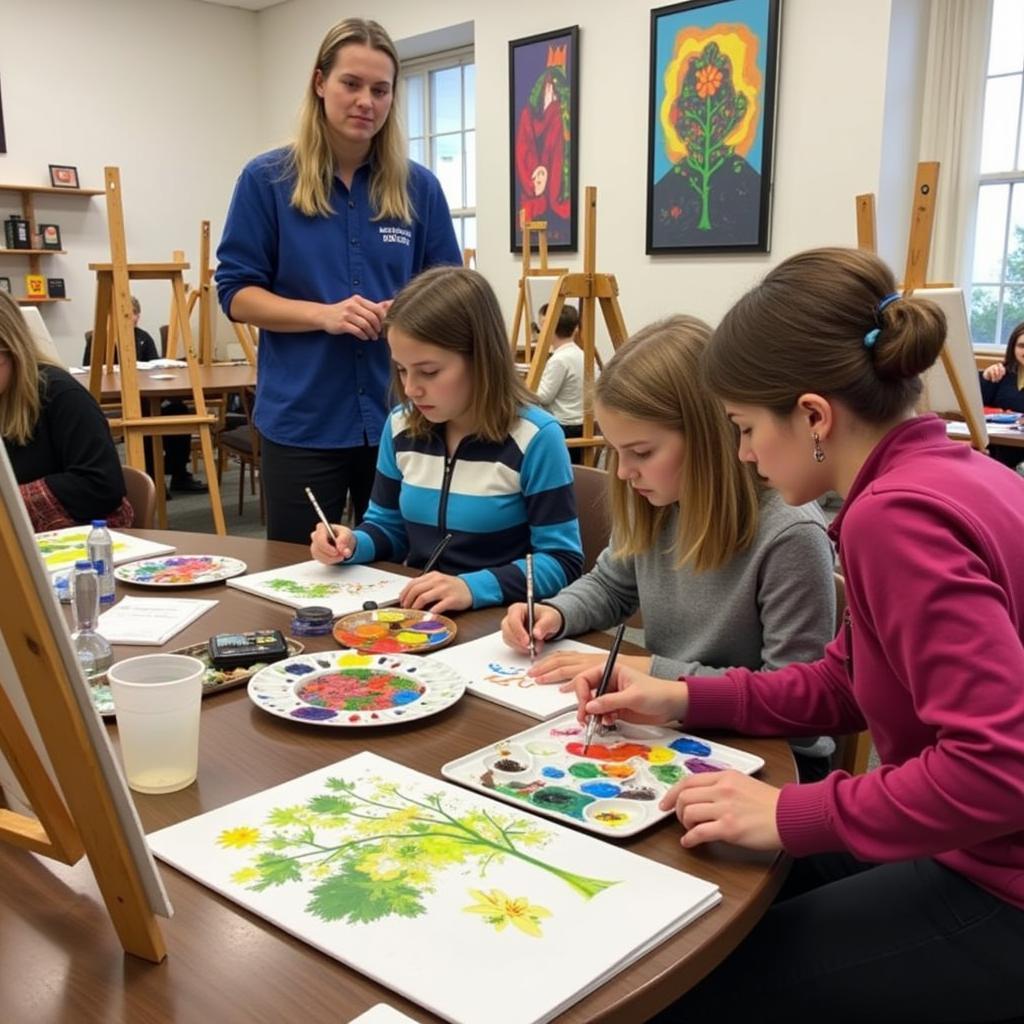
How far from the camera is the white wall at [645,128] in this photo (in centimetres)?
467

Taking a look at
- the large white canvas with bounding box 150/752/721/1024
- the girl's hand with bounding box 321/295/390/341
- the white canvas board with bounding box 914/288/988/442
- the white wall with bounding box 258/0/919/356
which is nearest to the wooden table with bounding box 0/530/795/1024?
the large white canvas with bounding box 150/752/721/1024

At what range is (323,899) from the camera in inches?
27.6

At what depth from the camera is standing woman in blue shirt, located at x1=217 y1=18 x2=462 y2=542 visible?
1960 mm

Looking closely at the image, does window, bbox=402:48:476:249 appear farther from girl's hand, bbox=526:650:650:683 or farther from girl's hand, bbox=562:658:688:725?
girl's hand, bbox=562:658:688:725

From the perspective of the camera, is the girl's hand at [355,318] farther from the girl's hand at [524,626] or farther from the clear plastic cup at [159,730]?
the clear plastic cup at [159,730]

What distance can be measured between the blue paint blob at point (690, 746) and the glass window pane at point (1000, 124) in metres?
4.83

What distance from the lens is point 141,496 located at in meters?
2.22

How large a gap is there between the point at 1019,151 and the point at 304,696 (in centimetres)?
498

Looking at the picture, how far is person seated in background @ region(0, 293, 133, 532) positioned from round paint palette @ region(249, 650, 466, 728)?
Result: 118 cm

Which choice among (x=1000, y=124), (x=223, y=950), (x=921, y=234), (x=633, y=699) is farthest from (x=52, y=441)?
(x=1000, y=124)

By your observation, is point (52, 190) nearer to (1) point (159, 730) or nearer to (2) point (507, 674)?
(2) point (507, 674)

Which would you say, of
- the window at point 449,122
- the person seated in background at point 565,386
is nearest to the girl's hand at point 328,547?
the person seated in background at point 565,386

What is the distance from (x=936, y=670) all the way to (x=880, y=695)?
133 millimetres

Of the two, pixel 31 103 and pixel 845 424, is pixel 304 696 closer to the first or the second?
pixel 845 424
